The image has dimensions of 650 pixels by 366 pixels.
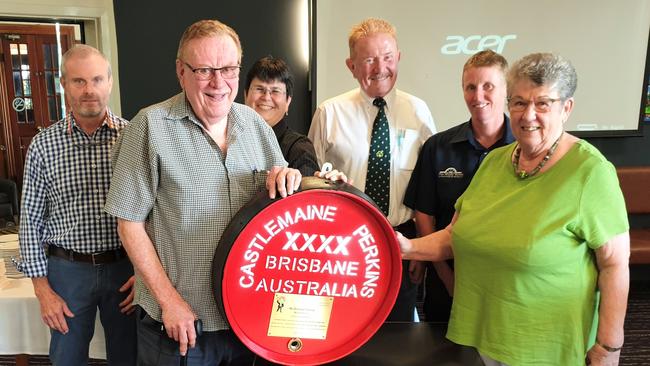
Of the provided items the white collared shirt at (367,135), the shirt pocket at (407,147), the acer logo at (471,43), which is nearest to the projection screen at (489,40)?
the acer logo at (471,43)

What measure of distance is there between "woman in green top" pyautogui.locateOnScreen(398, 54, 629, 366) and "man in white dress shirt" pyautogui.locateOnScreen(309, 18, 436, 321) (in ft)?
2.22

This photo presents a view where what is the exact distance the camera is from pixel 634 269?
4184mm

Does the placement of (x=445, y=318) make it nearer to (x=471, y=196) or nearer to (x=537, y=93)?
(x=471, y=196)

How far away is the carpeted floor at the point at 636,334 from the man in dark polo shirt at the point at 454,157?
196cm

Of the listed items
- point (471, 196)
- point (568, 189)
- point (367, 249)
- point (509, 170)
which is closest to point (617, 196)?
point (568, 189)

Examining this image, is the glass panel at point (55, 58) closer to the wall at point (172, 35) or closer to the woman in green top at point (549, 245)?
the wall at point (172, 35)

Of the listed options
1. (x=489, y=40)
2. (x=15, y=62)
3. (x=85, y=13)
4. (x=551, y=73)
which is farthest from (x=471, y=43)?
(x=15, y=62)

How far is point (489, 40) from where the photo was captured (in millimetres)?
3715

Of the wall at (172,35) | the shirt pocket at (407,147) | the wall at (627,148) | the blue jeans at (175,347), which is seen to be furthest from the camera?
the wall at (627,148)

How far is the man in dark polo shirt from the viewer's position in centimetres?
167

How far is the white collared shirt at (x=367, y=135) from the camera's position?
1.98 m

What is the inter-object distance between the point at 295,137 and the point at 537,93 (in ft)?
2.73

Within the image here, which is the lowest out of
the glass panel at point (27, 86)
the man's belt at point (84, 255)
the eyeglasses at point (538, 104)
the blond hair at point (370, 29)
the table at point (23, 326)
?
the table at point (23, 326)

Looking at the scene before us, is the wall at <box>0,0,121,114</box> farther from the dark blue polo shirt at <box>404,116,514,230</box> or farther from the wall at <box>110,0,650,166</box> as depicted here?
the dark blue polo shirt at <box>404,116,514,230</box>
